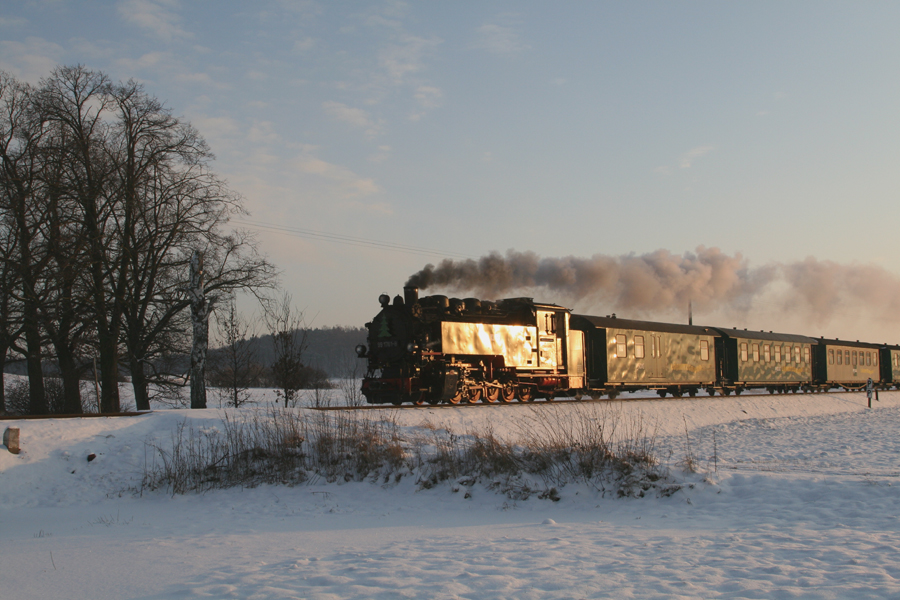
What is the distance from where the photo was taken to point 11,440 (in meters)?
10.5

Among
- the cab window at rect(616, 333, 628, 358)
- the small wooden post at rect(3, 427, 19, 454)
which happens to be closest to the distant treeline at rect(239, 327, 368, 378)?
the cab window at rect(616, 333, 628, 358)

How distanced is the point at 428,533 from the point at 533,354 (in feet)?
41.2

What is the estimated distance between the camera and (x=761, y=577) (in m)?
5.30

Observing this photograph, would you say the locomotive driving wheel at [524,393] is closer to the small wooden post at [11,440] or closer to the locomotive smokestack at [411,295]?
the locomotive smokestack at [411,295]

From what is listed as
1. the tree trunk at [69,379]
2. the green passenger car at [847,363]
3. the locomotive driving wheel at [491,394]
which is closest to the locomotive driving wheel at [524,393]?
the locomotive driving wheel at [491,394]

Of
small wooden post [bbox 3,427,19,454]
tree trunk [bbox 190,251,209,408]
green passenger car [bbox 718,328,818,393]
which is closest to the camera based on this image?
small wooden post [bbox 3,427,19,454]

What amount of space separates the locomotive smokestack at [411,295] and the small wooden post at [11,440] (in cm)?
964

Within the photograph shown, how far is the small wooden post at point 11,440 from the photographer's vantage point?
34.4 ft

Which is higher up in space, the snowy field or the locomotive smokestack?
the locomotive smokestack

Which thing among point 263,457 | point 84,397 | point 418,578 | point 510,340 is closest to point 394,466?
point 263,457

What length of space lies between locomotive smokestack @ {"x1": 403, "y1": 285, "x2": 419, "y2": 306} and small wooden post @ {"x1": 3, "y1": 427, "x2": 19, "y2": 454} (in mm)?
9638

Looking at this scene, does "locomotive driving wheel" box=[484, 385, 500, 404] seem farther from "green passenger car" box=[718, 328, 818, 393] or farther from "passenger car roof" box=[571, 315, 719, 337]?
"green passenger car" box=[718, 328, 818, 393]

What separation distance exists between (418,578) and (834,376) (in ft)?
126

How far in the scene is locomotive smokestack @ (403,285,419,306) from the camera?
18016 millimetres
